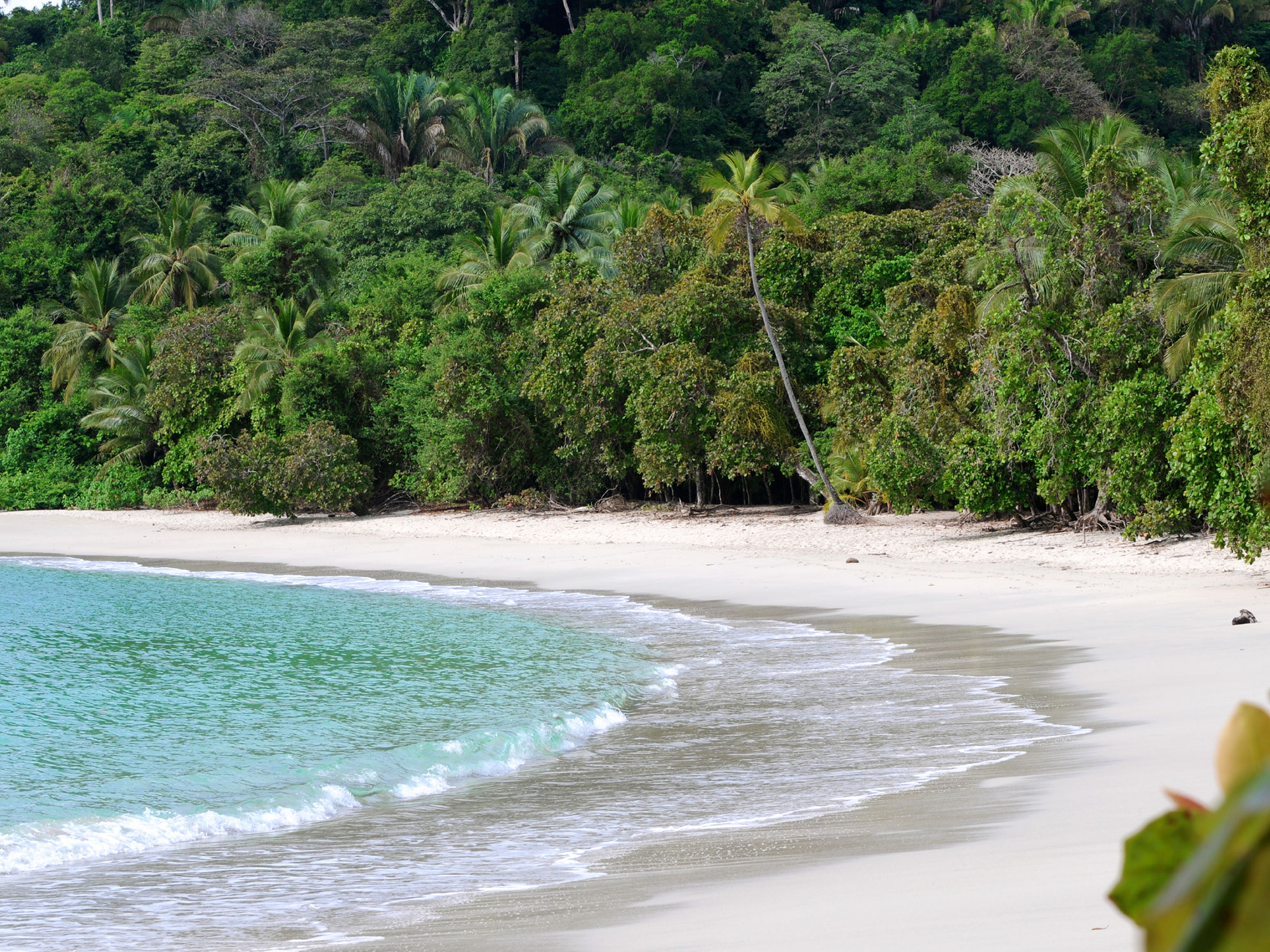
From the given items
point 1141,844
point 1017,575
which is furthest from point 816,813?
point 1017,575

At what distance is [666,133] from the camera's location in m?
45.2

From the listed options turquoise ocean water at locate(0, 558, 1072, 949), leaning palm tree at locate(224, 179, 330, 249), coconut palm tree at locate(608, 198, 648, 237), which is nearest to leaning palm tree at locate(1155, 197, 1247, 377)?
turquoise ocean water at locate(0, 558, 1072, 949)

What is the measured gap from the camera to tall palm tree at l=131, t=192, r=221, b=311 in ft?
121

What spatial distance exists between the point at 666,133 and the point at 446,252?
12011 millimetres

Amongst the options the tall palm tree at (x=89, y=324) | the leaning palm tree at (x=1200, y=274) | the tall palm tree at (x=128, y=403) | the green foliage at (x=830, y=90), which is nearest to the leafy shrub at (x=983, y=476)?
the leaning palm tree at (x=1200, y=274)

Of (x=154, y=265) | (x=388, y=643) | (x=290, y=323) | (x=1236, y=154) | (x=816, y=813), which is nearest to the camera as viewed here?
(x=816, y=813)

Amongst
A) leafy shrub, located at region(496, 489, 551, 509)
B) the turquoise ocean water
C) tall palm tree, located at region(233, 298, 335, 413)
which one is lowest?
the turquoise ocean water

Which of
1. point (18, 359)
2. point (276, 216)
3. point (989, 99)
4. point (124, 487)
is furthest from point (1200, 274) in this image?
point (18, 359)

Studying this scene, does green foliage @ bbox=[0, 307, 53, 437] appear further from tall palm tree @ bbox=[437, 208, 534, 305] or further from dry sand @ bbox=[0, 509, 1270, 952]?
tall palm tree @ bbox=[437, 208, 534, 305]

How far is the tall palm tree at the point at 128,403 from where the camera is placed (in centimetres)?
3388

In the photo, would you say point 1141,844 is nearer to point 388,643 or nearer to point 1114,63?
point 388,643

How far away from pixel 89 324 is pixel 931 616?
103 feet

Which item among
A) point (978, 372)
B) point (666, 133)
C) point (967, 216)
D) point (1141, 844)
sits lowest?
point (1141, 844)

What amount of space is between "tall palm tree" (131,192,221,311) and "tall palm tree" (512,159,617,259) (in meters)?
10.5
